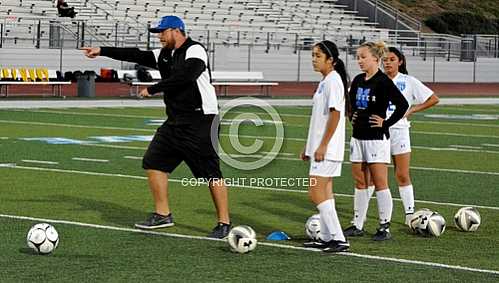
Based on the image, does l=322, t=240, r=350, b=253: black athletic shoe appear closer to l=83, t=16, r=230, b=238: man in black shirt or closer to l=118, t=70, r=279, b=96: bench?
l=83, t=16, r=230, b=238: man in black shirt

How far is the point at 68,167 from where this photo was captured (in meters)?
15.9

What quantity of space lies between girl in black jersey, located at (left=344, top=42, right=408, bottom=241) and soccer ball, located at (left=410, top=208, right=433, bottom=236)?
11.8 inches

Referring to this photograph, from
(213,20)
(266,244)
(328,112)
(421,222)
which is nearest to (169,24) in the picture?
(328,112)

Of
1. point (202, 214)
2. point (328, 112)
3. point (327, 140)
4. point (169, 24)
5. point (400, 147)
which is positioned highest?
point (169, 24)

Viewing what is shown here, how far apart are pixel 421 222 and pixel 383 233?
0.42m

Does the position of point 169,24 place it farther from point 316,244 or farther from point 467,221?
point 467,221

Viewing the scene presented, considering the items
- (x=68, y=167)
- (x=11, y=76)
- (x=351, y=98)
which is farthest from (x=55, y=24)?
(x=351, y=98)

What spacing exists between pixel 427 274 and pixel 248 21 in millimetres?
38796

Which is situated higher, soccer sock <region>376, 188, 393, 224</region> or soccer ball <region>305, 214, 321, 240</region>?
soccer sock <region>376, 188, 393, 224</region>

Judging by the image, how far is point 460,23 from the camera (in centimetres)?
5834

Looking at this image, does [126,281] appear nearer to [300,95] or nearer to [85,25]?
[300,95]

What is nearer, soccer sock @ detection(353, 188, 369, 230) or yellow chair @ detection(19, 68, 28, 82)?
soccer sock @ detection(353, 188, 369, 230)

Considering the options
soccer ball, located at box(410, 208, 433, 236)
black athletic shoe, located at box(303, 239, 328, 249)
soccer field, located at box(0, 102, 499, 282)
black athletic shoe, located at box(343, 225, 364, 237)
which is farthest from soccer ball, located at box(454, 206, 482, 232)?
black athletic shoe, located at box(303, 239, 328, 249)

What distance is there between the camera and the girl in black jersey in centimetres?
1037
